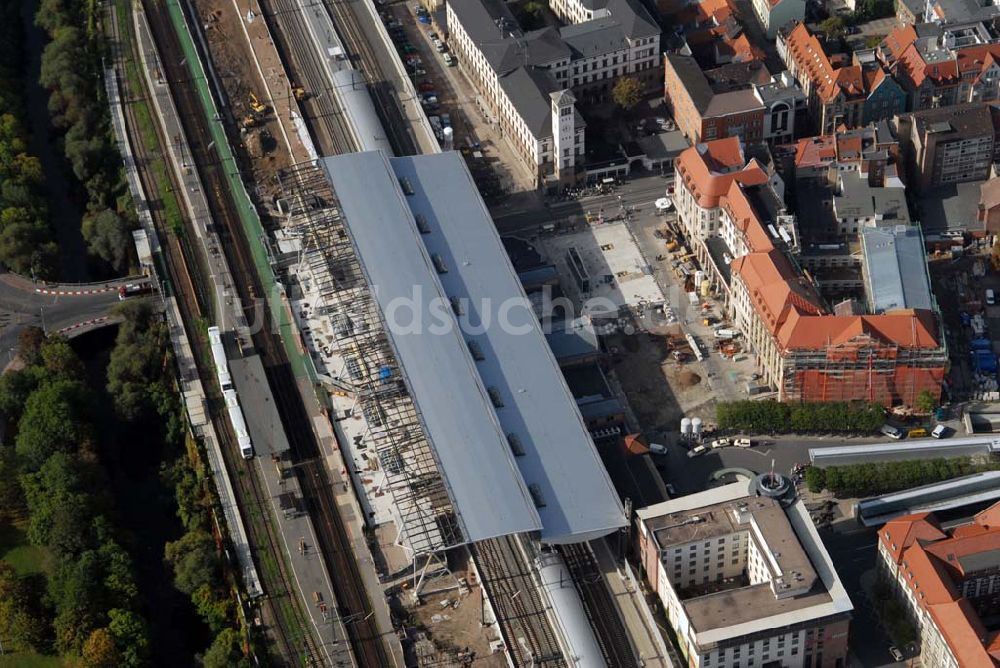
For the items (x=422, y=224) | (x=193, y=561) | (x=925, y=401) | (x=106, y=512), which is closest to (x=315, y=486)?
(x=193, y=561)

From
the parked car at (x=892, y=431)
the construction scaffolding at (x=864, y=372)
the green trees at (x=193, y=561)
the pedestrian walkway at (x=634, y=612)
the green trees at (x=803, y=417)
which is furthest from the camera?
the parked car at (x=892, y=431)

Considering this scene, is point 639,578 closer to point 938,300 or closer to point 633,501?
point 633,501

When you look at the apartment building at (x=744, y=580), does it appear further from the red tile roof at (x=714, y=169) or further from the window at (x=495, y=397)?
the red tile roof at (x=714, y=169)

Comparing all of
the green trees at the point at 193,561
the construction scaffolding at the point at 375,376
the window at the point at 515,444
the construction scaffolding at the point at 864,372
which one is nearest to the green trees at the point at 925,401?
the construction scaffolding at the point at 864,372

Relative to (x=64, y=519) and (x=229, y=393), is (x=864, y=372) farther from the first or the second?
(x=64, y=519)

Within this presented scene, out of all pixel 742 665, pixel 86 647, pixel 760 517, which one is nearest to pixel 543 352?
pixel 760 517

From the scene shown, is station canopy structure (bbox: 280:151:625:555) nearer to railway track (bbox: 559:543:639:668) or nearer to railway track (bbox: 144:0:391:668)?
railway track (bbox: 559:543:639:668)
